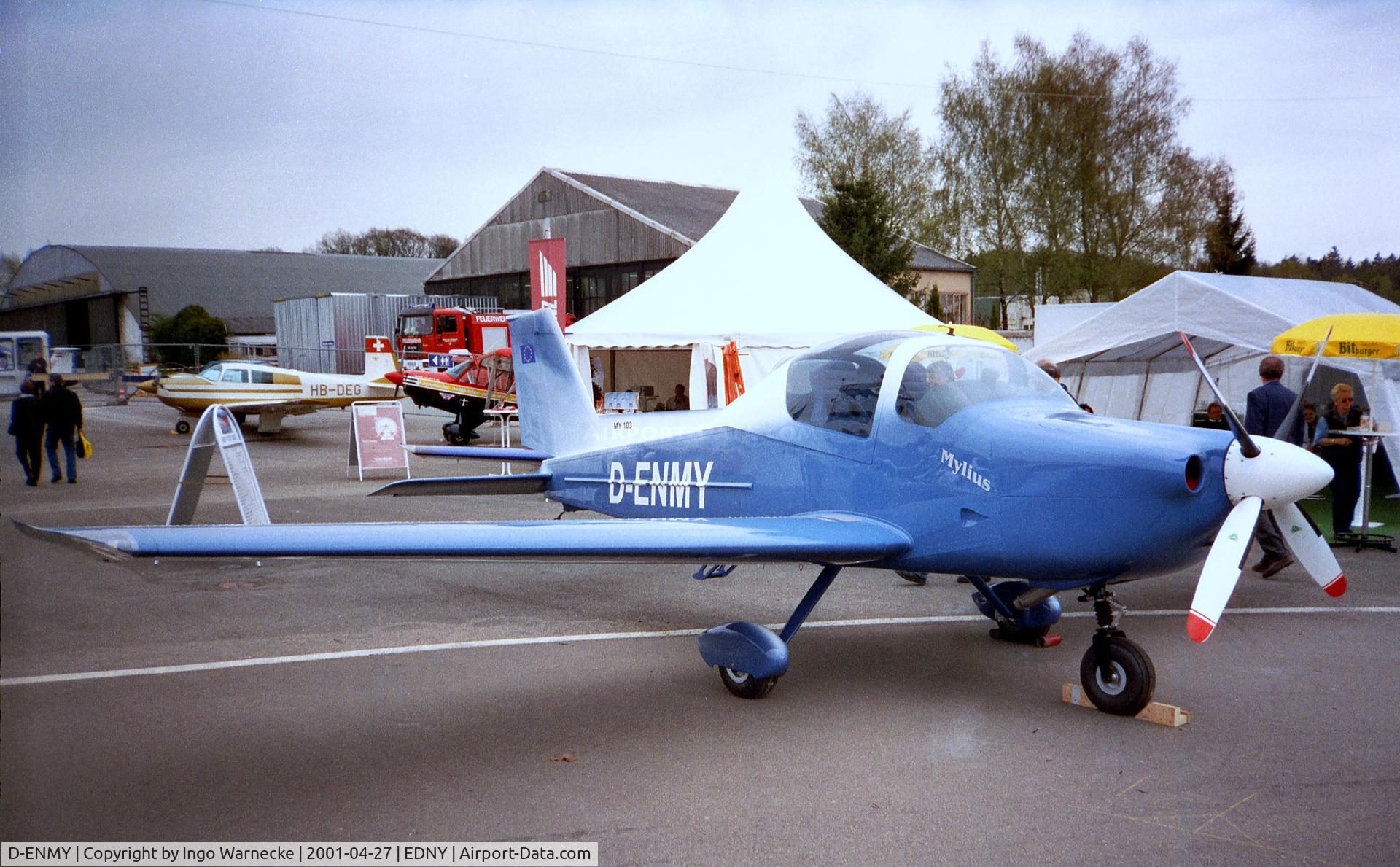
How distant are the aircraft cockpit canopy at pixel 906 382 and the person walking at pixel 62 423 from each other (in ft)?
38.4

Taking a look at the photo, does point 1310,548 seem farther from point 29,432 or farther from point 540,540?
point 29,432

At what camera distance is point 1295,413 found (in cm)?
502

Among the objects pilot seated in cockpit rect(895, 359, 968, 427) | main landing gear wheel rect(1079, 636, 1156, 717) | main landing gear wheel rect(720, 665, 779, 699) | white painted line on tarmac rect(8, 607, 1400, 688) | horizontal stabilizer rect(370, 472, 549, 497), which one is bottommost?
white painted line on tarmac rect(8, 607, 1400, 688)

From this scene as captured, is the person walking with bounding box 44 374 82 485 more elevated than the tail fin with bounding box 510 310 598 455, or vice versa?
the tail fin with bounding box 510 310 598 455

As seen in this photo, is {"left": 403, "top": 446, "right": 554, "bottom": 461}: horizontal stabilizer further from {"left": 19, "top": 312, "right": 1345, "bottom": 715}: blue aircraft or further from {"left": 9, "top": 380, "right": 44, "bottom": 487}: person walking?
{"left": 9, "top": 380, "right": 44, "bottom": 487}: person walking

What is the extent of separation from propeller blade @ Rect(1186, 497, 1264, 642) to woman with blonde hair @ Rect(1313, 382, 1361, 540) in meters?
6.27

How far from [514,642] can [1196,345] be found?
1203 cm

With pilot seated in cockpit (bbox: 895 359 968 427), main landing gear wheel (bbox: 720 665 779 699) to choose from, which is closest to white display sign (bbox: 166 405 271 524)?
main landing gear wheel (bbox: 720 665 779 699)

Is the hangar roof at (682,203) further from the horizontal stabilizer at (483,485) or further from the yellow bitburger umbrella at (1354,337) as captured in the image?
the horizontal stabilizer at (483,485)

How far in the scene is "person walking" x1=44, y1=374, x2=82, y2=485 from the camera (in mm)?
12898

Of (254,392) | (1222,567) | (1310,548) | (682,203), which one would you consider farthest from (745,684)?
(682,203)

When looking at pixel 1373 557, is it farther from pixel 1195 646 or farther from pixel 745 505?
pixel 745 505

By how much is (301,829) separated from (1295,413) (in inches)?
205

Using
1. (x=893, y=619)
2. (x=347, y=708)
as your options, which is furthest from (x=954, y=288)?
(x=347, y=708)
